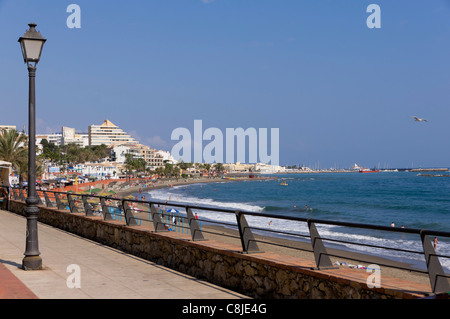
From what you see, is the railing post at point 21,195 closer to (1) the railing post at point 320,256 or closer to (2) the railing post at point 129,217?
(2) the railing post at point 129,217

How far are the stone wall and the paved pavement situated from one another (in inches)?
8.6

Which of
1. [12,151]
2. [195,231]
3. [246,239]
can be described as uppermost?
[12,151]

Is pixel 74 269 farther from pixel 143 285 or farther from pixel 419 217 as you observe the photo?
pixel 419 217

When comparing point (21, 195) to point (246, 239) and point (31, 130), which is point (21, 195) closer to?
point (31, 130)

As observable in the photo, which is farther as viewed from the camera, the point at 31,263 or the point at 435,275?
the point at 31,263

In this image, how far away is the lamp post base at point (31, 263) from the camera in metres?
9.46

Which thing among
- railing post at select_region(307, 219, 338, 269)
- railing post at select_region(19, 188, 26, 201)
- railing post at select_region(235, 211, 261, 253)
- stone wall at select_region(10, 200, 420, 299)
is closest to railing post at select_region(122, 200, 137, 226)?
stone wall at select_region(10, 200, 420, 299)

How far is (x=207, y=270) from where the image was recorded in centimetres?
896

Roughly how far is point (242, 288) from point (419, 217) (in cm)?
5340

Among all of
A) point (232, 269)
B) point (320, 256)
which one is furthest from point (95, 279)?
point (320, 256)

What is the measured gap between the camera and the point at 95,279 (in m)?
8.75

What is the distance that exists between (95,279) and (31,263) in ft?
4.96
